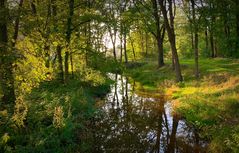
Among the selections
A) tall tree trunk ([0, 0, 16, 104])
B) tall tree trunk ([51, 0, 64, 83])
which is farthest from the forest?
tall tree trunk ([51, 0, 64, 83])

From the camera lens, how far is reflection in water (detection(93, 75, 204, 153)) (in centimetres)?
1566

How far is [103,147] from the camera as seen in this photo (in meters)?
15.8

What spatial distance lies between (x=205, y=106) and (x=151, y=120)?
131 inches

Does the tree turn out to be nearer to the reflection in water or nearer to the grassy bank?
the grassy bank

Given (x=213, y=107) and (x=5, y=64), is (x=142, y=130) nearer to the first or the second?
(x=213, y=107)

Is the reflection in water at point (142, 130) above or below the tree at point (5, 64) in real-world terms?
below

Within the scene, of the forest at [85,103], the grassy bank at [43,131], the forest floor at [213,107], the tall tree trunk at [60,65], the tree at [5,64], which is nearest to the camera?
the tree at [5,64]

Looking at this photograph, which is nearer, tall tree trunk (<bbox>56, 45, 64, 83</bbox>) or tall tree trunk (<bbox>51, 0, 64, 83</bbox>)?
tall tree trunk (<bbox>51, 0, 64, 83</bbox>)

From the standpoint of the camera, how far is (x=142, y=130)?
61.7 feet

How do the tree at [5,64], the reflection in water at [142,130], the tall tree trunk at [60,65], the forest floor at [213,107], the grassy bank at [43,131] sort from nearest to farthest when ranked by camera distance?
the tree at [5,64] < the grassy bank at [43,131] < the forest floor at [213,107] < the reflection in water at [142,130] < the tall tree trunk at [60,65]

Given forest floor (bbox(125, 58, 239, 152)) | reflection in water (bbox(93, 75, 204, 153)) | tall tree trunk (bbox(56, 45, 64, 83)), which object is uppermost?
tall tree trunk (bbox(56, 45, 64, 83))

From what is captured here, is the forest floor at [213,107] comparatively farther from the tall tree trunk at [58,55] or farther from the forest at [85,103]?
Result: the tall tree trunk at [58,55]

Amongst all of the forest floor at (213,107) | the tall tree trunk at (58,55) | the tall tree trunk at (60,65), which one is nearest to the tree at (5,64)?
the forest floor at (213,107)

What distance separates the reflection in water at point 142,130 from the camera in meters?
15.7
